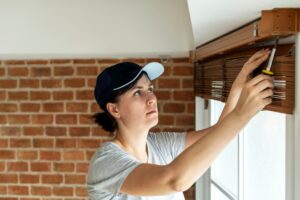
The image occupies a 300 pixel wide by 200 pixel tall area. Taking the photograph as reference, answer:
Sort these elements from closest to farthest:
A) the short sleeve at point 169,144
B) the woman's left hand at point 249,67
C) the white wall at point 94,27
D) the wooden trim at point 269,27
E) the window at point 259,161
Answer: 1. the wooden trim at point 269,27
2. the woman's left hand at point 249,67
3. the window at point 259,161
4. the short sleeve at point 169,144
5. the white wall at point 94,27

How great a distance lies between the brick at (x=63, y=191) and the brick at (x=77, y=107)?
0.57m

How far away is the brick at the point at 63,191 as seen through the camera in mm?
3042

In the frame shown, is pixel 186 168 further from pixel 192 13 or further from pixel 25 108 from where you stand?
pixel 25 108

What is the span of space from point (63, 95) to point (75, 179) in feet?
1.98

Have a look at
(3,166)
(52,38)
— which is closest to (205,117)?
(52,38)

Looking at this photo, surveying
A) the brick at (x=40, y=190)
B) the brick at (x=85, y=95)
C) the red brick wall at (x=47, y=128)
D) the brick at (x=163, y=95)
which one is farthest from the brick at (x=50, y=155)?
the brick at (x=163, y=95)

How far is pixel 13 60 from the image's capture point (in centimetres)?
304

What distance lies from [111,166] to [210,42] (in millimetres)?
961

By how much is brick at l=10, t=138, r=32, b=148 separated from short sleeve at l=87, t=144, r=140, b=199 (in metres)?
1.56

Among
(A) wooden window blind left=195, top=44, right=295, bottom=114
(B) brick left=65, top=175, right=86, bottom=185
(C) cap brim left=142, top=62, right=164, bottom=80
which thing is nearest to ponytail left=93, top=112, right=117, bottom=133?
(C) cap brim left=142, top=62, right=164, bottom=80

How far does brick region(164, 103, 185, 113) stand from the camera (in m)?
2.90

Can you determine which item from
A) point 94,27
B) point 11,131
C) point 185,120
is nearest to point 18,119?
point 11,131

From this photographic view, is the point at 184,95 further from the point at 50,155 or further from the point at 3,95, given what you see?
the point at 3,95

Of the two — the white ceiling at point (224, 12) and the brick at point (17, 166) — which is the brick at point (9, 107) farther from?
the white ceiling at point (224, 12)
